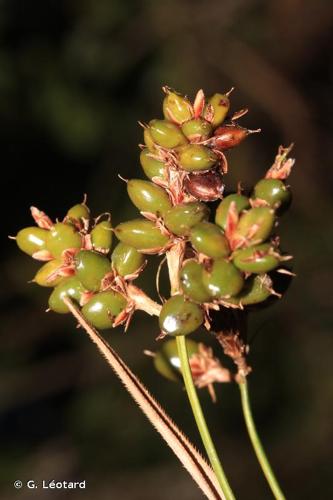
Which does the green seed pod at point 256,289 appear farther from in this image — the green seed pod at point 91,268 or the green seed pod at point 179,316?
the green seed pod at point 91,268

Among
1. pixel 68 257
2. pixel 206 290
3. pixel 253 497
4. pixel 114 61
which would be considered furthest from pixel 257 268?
pixel 114 61

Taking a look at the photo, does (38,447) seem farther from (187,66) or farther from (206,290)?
(206,290)

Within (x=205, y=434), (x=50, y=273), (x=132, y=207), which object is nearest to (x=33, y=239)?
(x=50, y=273)

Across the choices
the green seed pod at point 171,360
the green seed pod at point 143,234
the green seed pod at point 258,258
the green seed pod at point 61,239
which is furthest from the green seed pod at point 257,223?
the green seed pod at point 171,360

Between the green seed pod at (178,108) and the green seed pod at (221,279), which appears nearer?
the green seed pod at (221,279)

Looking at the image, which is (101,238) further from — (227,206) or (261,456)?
(261,456)

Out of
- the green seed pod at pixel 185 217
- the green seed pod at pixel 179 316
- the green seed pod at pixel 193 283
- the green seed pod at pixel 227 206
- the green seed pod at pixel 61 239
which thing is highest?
the green seed pod at pixel 61 239

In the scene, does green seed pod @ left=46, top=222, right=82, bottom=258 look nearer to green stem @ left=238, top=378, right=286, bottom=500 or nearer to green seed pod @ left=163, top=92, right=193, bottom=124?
green seed pod @ left=163, top=92, right=193, bottom=124

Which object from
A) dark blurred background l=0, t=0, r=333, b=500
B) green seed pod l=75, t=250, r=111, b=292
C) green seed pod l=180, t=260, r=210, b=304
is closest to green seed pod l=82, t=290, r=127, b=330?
green seed pod l=75, t=250, r=111, b=292
